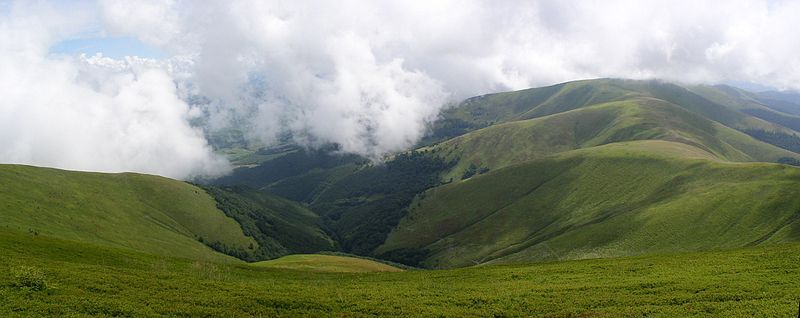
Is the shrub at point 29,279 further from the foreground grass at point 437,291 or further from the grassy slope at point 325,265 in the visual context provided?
the grassy slope at point 325,265

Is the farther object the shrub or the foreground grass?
the shrub

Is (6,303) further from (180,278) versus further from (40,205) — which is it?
(40,205)

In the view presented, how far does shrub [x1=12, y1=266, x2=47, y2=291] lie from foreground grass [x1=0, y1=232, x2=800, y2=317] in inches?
14.7

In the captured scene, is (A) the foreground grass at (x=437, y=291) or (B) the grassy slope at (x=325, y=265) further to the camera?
(B) the grassy slope at (x=325, y=265)

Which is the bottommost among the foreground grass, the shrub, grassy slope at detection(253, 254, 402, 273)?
grassy slope at detection(253, 254, 402, 273)

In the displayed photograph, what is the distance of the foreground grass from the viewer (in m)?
44.3

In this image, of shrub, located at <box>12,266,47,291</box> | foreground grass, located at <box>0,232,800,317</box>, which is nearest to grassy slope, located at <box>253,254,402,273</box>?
foreground grass, located at <box>0,232,800,317</box>

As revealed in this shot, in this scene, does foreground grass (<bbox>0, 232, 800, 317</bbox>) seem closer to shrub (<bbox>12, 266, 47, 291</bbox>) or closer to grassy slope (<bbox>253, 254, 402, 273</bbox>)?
shrub (<bbox>12, 266, 47, 291</bbox>)

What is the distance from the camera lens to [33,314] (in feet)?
129

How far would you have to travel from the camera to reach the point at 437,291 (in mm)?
59250

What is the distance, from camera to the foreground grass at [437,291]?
44.3 metres

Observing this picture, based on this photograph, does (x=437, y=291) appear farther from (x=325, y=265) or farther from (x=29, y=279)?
(x=325, y=265)

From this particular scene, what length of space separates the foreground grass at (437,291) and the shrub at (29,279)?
374 mm

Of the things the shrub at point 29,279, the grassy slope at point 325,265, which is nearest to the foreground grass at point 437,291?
the shrub at point 29,279
